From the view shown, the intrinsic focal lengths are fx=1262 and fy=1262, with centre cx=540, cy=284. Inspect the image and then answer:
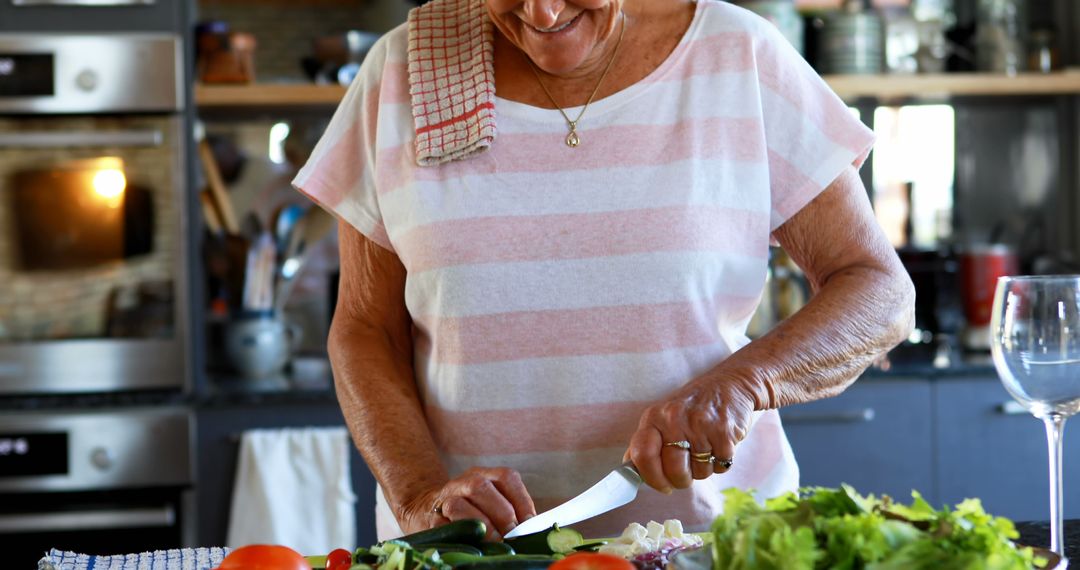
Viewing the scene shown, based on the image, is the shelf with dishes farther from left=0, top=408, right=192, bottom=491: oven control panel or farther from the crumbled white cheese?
the crumbled white cheese

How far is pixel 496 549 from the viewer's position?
93cm

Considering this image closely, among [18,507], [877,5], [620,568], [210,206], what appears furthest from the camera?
[877,5]

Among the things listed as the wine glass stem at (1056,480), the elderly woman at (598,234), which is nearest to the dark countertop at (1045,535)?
the wine glass stem at (1056,480)

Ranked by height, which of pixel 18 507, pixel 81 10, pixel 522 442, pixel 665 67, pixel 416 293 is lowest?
pixel 18 507

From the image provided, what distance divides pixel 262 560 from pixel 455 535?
0.52ft

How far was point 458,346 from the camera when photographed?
4.13ft

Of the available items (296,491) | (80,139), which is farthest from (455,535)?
(80,139)

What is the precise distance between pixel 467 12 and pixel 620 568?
739mm

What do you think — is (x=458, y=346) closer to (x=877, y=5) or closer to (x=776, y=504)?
Result: (x=776, y=504)

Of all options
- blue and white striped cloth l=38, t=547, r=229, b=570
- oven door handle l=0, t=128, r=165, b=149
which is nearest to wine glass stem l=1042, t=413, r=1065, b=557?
blue and white striped cloth l=38, t=547, r=229, b=570

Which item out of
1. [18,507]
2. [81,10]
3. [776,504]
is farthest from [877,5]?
[776,504]

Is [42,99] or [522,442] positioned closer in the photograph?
[522,442]

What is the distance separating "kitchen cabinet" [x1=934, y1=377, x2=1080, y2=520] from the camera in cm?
250

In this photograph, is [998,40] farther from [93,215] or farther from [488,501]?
[488,501]
